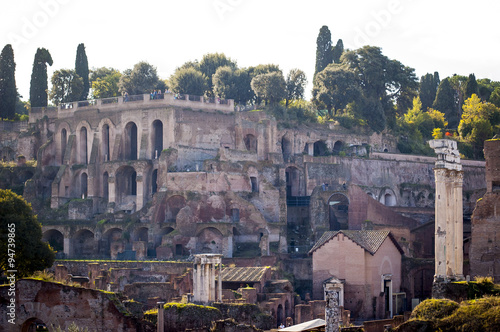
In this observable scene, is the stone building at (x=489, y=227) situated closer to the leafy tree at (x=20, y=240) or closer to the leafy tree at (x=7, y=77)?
the leafy tree at (x=20, y=240)

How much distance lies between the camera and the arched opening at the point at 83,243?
222ft

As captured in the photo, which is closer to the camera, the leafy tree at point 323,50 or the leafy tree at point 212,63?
the leafy tree at point 323,50

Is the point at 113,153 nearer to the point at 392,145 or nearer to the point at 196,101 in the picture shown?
the point at 196,101

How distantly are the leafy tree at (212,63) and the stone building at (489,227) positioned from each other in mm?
40968

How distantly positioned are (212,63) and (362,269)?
41351 millimetres

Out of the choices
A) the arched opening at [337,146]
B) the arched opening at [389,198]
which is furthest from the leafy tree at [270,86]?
the arched opening at [389,198]

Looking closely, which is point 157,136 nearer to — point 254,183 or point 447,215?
point 254,183

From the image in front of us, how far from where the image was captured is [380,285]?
174 ft

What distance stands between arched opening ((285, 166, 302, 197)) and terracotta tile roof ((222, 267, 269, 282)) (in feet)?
53.5

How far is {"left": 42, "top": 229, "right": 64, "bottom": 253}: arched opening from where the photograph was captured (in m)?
68.2

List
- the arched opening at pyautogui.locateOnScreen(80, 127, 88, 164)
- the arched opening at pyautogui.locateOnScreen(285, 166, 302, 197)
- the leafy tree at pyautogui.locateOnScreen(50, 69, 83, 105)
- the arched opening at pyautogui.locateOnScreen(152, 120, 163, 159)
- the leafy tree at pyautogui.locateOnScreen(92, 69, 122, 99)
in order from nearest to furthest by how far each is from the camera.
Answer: the arched opening at pyautogui.locateOnScreen(285, 166, 302, 197)
the arched opening at pyautogui.locateOnScreen(152, 120, 163, 159)
the arched opening at pyautogui.locateOnScreen(80, 127, 88, 164)
the leafy tree at pyautogui.locateOnScreen(50, 69, 83, 105)
the leafy tree at pyautogui.locateOnScreen(92, 69, 122, 99)

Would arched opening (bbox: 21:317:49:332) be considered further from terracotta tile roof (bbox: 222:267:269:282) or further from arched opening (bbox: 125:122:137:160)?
arched opening (bbox: 125:122:137:160)

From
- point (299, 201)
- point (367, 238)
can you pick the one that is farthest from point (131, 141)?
point (367, 238)

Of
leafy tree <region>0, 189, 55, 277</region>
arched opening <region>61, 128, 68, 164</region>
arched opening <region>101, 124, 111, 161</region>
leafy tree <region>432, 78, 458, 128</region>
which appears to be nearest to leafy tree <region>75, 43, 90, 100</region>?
arched opening <region>61, 128, 68, 164</region>
